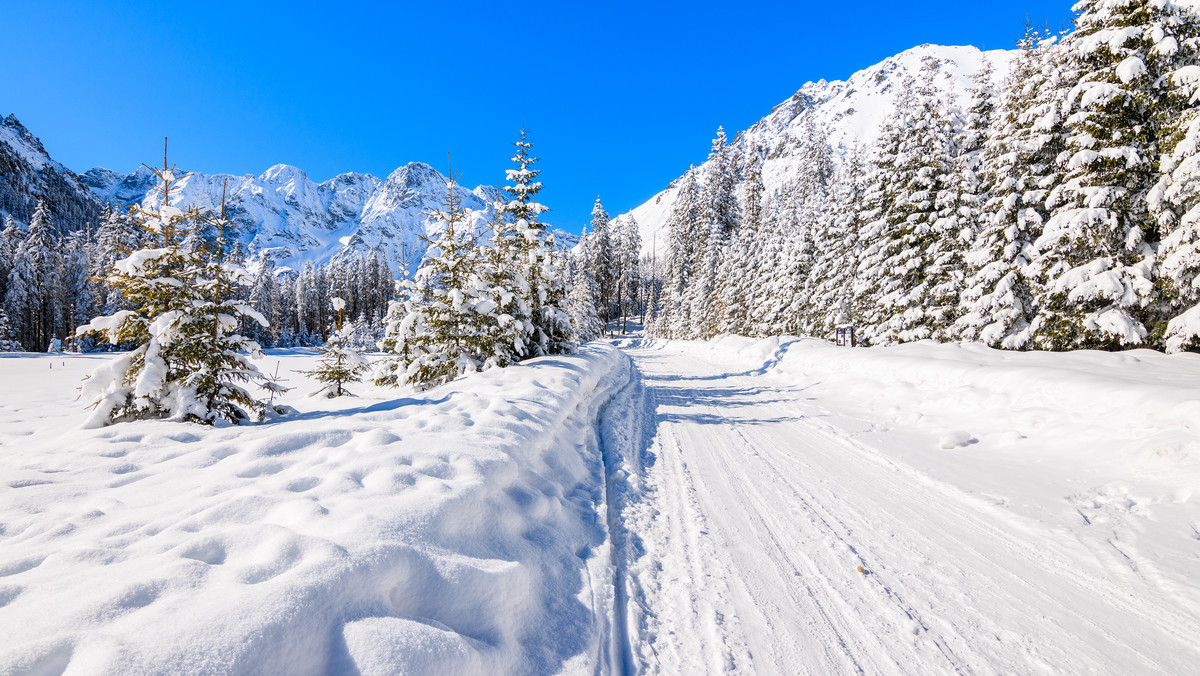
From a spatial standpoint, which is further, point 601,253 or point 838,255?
point 601,253

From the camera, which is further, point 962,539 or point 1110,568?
point 962,539

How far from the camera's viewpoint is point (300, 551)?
7.57ft

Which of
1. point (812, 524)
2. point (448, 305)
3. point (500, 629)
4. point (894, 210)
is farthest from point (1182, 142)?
point (448, 305)

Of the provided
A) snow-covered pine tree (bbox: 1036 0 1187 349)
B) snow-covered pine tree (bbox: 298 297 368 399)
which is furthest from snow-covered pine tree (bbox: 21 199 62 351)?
snow-covered pine tree (bbox: 1036 0 1187 349)

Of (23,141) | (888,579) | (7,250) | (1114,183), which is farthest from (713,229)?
(23,141)

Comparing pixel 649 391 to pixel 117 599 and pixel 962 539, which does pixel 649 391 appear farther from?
pixel 117 599

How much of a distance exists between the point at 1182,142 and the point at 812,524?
1042 centimetres

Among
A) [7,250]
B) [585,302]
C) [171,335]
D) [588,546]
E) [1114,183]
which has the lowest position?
[588,546]

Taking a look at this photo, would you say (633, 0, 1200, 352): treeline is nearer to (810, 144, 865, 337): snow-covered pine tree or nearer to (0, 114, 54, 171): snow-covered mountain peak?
(810, 144, 865, 337): snow-covered pine tree

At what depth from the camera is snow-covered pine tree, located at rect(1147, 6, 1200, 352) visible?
7.44 meters

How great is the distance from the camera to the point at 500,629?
2.47 meters

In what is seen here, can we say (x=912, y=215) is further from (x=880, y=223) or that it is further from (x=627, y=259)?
(x=627, y=259)

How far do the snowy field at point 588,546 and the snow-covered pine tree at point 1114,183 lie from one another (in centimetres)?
348

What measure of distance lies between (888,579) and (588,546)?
2.35 m
